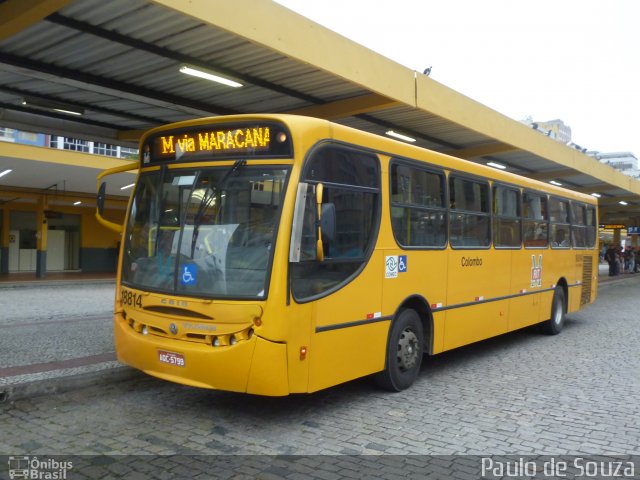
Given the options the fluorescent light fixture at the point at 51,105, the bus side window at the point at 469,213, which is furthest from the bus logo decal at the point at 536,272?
the fluorescent light fixture at the point at 51,105

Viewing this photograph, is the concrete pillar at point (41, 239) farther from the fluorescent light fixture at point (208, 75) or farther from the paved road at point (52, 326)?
the fluorescent light fixture at point (208, 75)

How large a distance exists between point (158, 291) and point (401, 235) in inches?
113

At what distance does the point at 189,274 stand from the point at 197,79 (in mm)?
4707

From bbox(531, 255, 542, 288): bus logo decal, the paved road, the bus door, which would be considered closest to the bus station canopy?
the bus door

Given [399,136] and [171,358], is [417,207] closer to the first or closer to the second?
[171,358]

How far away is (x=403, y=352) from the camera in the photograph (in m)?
6.70

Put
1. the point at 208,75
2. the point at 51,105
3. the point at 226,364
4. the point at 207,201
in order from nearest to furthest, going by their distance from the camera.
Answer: the point at 226,364 → the point at 207,201 → the point at 208,75 → the point at 51,105

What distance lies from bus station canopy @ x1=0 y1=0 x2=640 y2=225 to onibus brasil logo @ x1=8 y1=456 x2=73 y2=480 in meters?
4.38

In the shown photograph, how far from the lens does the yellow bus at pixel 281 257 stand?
5141 mm

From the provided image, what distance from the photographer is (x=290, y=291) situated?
16.9 ft

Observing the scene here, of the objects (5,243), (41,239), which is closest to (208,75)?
(41,239)

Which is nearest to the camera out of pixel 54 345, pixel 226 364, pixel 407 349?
Result: pixel 226 364

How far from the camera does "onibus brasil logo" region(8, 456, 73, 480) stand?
164 inches

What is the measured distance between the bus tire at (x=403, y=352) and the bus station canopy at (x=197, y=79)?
3919mm
